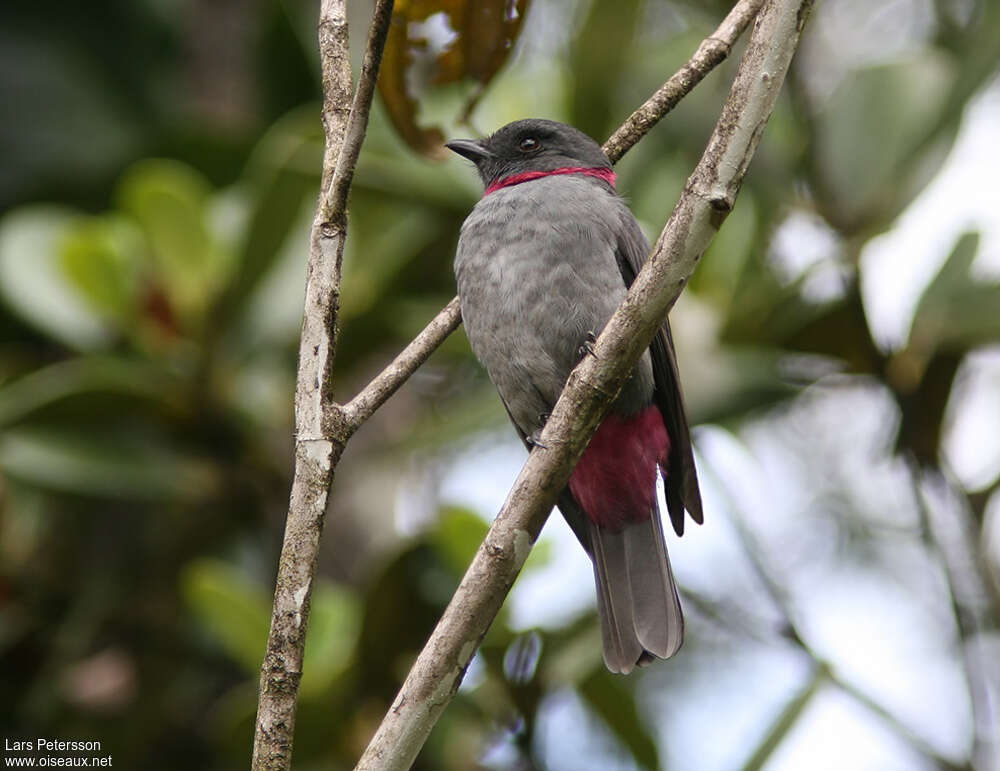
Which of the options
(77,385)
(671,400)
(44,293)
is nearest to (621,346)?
(671,400)

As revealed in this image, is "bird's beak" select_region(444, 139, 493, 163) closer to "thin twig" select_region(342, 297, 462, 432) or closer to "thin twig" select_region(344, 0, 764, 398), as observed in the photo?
"thin twig" select_region(344, 0, 764, 398)

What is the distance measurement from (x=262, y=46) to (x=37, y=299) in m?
1.43

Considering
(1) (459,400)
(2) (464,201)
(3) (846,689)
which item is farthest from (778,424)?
(3) (846,689)

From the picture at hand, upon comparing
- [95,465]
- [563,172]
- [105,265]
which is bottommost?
[95,465]

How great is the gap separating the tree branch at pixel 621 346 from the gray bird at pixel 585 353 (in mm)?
853

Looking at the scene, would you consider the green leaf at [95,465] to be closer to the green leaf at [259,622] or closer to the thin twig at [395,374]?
the green leaf at [259,622]

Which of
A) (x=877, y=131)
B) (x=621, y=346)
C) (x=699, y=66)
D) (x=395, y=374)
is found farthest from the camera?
(x=877, y=131)

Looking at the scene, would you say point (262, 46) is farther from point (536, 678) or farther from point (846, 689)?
point (846, 689)

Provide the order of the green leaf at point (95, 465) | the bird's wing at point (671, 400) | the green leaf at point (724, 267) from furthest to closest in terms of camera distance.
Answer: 1. the green leaf at point (724, 267)
2. the green leaf at point (95, 465)
3. the bird's wing at point (671, 400)

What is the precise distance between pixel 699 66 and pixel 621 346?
2.48 feet

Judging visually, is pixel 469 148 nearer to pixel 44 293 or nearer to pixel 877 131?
pixel 877 131

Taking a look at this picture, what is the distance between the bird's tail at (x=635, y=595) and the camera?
279 centimetres

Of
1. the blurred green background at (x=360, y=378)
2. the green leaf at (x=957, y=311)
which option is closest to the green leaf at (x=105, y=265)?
the blurred green background at (x=360, y=378)

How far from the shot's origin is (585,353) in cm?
280
